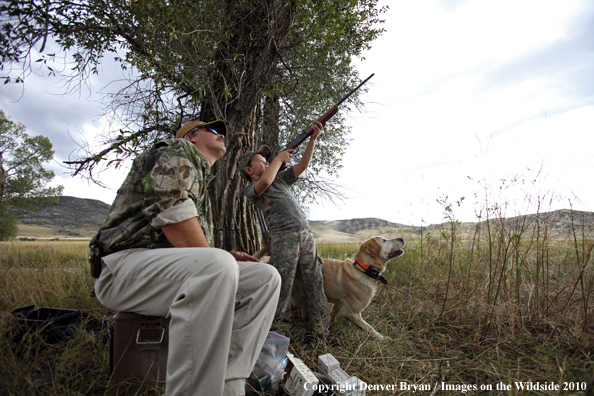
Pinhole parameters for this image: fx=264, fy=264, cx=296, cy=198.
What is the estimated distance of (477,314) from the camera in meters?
2.99

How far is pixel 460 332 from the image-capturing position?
297 cm

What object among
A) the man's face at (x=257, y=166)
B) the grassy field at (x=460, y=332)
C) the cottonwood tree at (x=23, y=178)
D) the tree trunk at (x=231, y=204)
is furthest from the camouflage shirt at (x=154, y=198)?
the cottonwood tree at (x=23, y=178)

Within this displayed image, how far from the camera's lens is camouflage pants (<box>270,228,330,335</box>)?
3043 millimetres

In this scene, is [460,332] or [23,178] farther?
[23,178]

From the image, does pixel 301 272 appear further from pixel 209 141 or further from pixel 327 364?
pixel 209 141

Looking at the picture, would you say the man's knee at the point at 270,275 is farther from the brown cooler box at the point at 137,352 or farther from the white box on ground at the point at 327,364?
the white box on ground at the point at 327,364

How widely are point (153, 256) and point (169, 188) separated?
44 centimetres

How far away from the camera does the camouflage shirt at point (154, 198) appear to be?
173 cm

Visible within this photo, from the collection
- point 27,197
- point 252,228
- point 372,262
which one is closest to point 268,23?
point 252,228

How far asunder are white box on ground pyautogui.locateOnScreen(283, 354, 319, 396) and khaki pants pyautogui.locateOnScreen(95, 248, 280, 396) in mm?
396

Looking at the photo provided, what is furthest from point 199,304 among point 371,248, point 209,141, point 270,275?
point 371,248

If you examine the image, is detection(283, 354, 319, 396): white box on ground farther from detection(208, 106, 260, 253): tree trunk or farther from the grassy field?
detection(208, 106, 260, 253): tree trunk

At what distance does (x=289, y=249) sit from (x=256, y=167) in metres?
1.22

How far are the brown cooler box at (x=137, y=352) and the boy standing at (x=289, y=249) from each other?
53.9 inches
